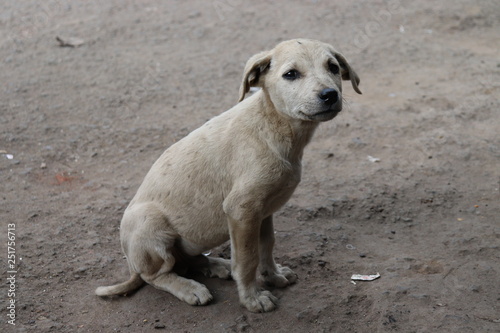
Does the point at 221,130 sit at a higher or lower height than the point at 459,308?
higher

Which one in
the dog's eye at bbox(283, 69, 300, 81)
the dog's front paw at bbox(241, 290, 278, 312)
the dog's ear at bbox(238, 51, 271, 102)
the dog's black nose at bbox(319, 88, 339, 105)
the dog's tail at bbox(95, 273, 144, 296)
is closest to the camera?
the dog's black nose at bbox(319, 88, 339, 105)

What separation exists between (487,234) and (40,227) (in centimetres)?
410

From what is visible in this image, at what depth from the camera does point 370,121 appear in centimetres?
→ 752

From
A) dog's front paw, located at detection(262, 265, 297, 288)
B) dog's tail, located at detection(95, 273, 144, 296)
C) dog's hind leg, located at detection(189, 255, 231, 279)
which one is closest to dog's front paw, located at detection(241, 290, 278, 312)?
dog's front paw, located at detection(262, 265, 297, 288)

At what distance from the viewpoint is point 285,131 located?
4.24 m

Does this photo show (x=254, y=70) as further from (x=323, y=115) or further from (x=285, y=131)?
(x=323, y=115)

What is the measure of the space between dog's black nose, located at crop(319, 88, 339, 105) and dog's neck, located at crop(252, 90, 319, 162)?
0.35m

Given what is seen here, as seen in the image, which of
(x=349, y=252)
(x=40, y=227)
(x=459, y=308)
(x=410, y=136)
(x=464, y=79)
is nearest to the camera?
(x=459, y=308)

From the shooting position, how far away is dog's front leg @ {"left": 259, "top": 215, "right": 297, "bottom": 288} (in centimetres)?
473

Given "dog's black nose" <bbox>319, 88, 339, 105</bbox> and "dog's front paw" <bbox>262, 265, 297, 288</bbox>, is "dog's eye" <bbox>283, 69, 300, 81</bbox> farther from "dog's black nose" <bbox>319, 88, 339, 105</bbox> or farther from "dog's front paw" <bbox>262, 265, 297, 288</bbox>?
"dog's front paw" <bbox>262, 265, 297, 288</bbox>

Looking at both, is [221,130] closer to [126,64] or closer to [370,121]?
[370,121]

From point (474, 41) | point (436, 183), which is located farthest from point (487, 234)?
point (474, 41)

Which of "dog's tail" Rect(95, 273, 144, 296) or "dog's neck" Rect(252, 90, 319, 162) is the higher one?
"dog's neck" Rect(252, 90, 319, 162)

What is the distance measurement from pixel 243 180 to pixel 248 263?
628 millimetres
